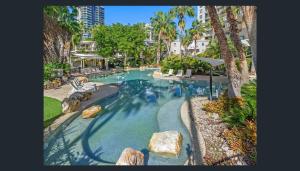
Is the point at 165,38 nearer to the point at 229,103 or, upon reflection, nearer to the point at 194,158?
the point at 229,103

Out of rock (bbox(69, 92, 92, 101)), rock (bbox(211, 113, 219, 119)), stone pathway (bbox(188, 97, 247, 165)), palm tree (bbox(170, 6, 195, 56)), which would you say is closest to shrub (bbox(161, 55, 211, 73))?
rock (bbox(69, 92, 92, 101))

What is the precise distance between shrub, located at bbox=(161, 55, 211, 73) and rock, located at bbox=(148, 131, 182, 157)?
1992 centimetres

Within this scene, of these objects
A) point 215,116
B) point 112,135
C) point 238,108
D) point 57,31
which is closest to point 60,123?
point 112,135

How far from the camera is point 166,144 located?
702cm

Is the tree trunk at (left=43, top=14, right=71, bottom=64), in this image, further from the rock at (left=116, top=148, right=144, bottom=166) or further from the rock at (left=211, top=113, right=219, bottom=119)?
the rock at (left=116, top=148, right=144, bottom=166)

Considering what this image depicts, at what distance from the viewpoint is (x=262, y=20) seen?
5.06 metres

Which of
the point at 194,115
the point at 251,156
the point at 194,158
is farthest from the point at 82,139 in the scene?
the point at 251,156

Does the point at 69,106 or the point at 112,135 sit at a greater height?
the point at 69,106

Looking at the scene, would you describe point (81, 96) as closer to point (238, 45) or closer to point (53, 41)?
point (238, 45)

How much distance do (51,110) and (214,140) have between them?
7149 millimetres

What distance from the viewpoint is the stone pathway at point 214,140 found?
620 centimetres

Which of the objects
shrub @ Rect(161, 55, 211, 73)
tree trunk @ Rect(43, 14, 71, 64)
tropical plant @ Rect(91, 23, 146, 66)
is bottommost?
shrub @ Rect(161, 55, 211, 73)

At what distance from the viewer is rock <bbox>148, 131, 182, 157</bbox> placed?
6898mm

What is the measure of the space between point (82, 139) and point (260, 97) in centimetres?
578
